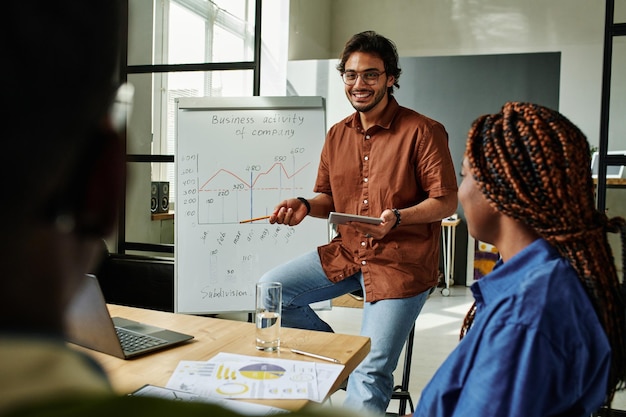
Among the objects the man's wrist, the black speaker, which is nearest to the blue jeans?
the man's wrist

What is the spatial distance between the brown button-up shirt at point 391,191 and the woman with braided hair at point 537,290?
1026mm

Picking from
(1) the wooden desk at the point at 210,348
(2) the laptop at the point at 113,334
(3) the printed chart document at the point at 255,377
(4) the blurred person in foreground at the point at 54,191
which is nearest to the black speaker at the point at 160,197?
(1) the wooden desk at the point at 210,348

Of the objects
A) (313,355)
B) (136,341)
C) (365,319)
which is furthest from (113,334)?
(365,319)

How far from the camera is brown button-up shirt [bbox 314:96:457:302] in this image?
2.19 m

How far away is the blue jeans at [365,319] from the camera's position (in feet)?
6.50

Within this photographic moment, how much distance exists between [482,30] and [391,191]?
5034mm

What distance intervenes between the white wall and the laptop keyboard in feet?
15.4

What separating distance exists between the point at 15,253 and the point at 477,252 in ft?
19.7

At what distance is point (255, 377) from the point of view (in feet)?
3.90

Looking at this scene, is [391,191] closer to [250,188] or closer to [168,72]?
[250,188]

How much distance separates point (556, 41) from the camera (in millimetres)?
6352

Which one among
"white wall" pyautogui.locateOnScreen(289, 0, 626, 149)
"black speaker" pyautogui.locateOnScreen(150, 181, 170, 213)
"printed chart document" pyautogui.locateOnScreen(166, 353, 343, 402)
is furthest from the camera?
"white wall" pyautogui.locateOnScreen(289, 0, 626, 149)

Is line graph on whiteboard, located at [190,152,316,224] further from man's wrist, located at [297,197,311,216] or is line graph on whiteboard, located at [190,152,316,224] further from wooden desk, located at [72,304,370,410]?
wooden desk, located at [72,304,370,410]

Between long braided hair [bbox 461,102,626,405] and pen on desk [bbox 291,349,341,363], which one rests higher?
long braided hair [bbox 461,102,626,405]
